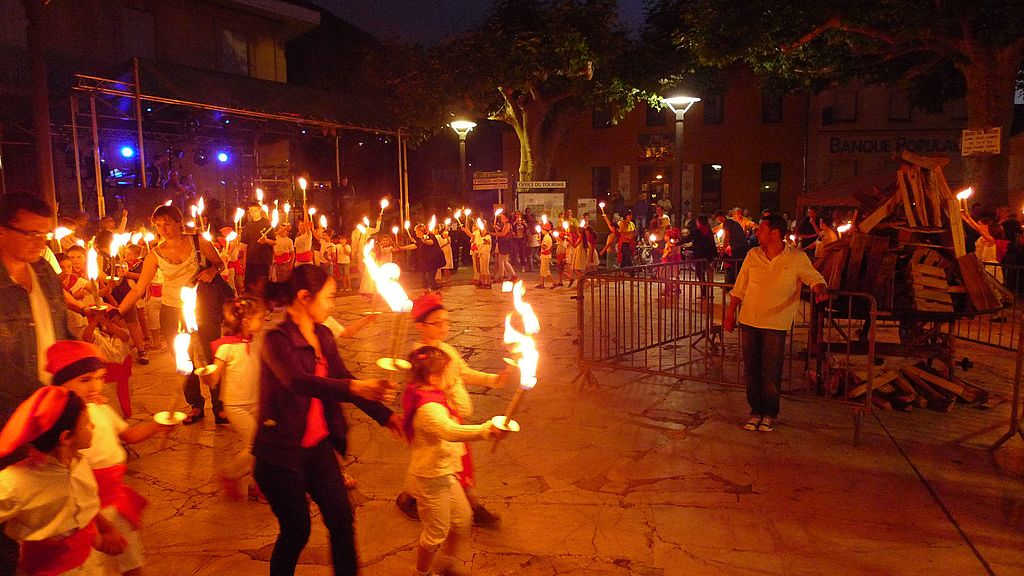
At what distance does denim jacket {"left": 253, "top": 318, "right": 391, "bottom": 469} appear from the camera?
11.1 feet

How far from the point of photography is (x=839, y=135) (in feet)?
110

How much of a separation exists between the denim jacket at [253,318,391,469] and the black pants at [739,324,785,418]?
4.20 metres

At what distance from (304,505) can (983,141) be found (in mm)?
12098

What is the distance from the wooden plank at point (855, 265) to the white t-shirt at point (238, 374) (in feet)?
19.0

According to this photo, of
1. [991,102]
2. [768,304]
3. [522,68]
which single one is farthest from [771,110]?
[768,304]

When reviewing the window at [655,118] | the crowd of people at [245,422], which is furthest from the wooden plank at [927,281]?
the window at [655,118]

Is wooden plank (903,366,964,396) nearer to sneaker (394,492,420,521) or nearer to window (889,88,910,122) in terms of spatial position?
sneaker (394,492,420,521)

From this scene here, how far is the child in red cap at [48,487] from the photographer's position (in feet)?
9.43

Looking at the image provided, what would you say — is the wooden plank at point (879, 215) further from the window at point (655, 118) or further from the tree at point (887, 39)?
the window at point (655, 118)

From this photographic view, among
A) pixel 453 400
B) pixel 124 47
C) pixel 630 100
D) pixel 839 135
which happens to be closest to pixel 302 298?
pixel 453 400

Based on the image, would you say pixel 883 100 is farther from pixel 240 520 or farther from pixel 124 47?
pixel 240 520

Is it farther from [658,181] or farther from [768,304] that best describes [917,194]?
[658,181]

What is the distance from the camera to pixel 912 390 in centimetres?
745

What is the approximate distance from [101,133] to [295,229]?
5568mm
